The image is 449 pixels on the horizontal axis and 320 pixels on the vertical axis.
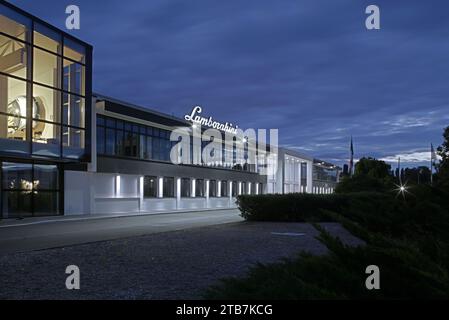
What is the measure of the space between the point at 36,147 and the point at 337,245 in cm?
2304

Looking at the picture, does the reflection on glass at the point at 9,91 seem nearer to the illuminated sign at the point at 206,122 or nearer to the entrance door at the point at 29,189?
the entrance door at the point at 29,189

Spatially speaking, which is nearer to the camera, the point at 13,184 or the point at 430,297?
the point at 430,297

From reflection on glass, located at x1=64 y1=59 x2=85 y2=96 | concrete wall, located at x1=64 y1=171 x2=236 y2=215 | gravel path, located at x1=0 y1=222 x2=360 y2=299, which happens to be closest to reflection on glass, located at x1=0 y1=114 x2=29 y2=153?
reflection on glass, located at x1=64 y1=59 x2=85 y2=96

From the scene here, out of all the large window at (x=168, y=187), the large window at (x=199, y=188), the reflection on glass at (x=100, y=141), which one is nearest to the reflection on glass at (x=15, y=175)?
the reflection on glass at (x=100, y=141)

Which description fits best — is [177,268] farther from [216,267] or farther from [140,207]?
[140,207]

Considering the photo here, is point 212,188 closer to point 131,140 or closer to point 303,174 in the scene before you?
point 131,140

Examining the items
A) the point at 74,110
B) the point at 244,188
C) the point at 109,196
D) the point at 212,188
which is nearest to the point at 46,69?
the point at 74,110

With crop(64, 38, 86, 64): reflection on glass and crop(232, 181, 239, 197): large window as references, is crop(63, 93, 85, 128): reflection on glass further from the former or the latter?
crop(232, 181, 239, 197): large window

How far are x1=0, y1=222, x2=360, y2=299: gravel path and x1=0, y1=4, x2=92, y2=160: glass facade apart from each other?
1244cm

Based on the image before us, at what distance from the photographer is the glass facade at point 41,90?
74.1 feet

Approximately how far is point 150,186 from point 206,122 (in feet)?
34.0

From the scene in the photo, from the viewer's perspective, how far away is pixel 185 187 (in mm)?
41406
